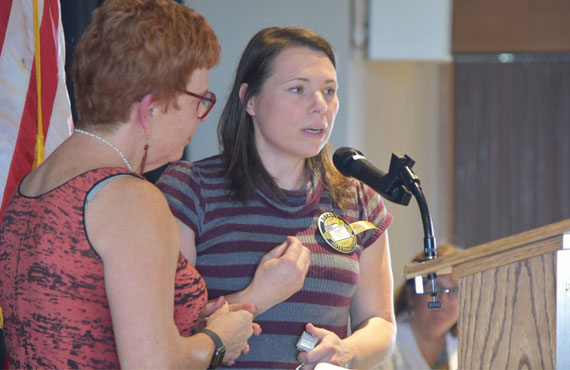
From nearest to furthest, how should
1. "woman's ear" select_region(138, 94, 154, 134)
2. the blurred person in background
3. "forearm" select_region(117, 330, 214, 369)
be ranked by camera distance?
"forearm" select_region(117, 330, 214, 369) → "woman's ear" select_region(138, 94, 154, 134) → the blurred person in background

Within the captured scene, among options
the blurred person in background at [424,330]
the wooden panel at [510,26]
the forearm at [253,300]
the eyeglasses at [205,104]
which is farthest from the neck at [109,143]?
the wooden panel at [510,26]

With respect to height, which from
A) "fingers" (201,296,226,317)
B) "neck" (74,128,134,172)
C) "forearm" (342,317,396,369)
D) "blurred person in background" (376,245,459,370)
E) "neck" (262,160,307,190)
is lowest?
"blurred person in background" (376,245,459,370)

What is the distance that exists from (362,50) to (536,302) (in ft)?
8.61

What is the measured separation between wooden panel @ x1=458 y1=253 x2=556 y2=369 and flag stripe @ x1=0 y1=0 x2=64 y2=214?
125cm

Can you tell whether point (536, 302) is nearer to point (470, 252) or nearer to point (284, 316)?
point (470, 252)

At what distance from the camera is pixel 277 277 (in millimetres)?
1637

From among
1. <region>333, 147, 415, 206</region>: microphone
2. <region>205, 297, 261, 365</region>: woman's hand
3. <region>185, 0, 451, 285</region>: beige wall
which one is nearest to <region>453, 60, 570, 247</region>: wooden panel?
<region>185, 0, 451, 285</region>: beige wall

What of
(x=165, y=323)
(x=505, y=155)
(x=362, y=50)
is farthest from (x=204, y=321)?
(x=505, y=155)

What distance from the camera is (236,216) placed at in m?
1.75

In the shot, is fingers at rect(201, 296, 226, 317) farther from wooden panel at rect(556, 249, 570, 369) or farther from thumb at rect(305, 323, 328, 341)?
wooden panel at rect(556, 249, 570, 369)

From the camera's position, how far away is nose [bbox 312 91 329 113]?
178 centimetres

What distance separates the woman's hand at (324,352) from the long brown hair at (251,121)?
13.5 inches

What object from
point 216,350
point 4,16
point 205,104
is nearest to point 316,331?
point 216,350

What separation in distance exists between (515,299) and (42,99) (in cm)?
141
